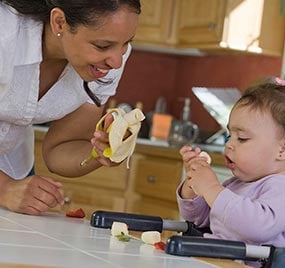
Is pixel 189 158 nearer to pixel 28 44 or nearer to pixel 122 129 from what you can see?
pixel 122 129

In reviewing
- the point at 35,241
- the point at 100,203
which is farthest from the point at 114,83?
the point at 100,203

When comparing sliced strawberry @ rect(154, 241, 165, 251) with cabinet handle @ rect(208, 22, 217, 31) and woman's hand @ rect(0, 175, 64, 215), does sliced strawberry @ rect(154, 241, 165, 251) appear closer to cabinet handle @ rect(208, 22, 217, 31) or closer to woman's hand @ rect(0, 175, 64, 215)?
woman's hand @ rect(0, 175, 64, 215)

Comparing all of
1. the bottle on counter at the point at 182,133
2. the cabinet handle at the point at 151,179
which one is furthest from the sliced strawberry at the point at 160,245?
the bottle on counter at the point at 182,133

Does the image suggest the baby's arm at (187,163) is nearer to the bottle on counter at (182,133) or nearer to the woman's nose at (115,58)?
the woman's nose at (115,58)

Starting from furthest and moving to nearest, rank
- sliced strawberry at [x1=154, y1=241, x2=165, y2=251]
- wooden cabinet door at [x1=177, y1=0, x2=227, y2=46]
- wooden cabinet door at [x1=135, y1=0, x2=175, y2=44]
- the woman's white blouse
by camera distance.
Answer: wooden cabinet door at [x1=135, y1=0, x2=175, y2=44] < wooden cabinet door at [x1=177, y1=0, x2=227, y2=46] < the woman's white blouse < sliced strawberry at [x1=154, y1=241, x2=165, y2=251]

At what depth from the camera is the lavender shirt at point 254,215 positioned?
138cm

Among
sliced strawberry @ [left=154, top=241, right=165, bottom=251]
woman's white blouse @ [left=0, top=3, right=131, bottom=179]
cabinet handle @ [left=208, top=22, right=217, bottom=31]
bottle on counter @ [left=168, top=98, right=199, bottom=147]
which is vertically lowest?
bottle on counter @ [left=168, top=98, right=199, bottom=147]

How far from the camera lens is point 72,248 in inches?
46.8

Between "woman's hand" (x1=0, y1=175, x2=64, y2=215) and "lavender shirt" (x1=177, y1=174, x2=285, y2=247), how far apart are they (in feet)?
1.24

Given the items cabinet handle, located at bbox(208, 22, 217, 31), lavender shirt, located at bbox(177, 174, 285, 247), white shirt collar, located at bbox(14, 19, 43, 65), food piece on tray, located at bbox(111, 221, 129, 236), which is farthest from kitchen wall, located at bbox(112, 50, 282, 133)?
food piece on tray, located at bbox(111, 221, 129, 236)

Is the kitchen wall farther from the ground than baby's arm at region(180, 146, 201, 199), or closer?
farther from the ground

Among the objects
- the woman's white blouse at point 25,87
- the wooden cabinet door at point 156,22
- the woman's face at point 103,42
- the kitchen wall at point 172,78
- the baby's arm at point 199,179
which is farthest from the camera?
the kitchen wall at point 172,78

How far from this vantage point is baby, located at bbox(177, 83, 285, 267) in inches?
54.7

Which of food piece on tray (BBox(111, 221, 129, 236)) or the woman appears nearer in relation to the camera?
food piece on tray (BBox(111, 221, 129, 236))
